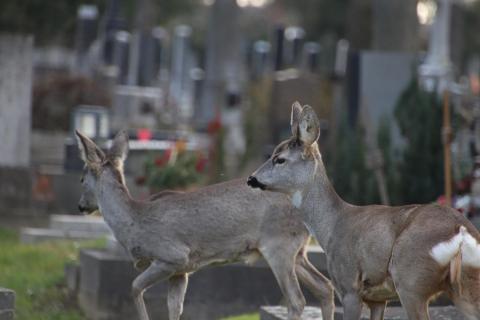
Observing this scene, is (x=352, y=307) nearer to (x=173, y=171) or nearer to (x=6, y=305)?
(x=6, y=305)

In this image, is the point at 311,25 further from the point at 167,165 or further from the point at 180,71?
the point at 167,165

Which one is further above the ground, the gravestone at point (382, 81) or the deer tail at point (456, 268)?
the gravestone at point (382, 81)

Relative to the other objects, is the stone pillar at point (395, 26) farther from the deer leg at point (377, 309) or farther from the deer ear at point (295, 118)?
the deer leg at point (377, 309)

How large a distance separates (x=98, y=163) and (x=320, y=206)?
2454mm

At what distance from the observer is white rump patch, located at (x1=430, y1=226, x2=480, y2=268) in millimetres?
8477

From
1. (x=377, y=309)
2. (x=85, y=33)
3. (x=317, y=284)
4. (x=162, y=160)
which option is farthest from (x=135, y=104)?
(x=377, y=309)

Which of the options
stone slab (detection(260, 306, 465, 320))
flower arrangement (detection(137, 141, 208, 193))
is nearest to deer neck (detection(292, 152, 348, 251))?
stone slab (detection(260, 306, 465, 320))

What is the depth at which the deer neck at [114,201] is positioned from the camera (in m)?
11.3

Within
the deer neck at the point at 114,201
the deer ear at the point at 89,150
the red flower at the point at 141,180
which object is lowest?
the red flower at the point at 141,180

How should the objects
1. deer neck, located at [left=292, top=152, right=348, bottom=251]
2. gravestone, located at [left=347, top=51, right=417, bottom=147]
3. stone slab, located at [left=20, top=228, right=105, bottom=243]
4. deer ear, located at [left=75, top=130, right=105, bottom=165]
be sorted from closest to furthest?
deer neck, located at [left=292, top=152, right=348, bottom=251]
deer ear, located at [left=75, top=130, right=105, bottom=165]
stone slab, located at [left=20, top=228, right=105, bottom=243]
gravestone, located at [left=347, top=51, right=417, bottom=147]

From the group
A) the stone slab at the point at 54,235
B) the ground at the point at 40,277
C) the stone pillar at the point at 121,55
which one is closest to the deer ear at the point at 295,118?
the ground at the point at 40,277

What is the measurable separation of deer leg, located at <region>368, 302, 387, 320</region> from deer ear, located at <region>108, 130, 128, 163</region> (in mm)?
2843

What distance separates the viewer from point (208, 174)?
63.8 feet

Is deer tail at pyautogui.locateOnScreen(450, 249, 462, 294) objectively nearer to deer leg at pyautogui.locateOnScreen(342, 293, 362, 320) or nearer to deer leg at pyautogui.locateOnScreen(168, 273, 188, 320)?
deer leg at pyautogui.locateOnScreen(342, 293, 362, 320)
